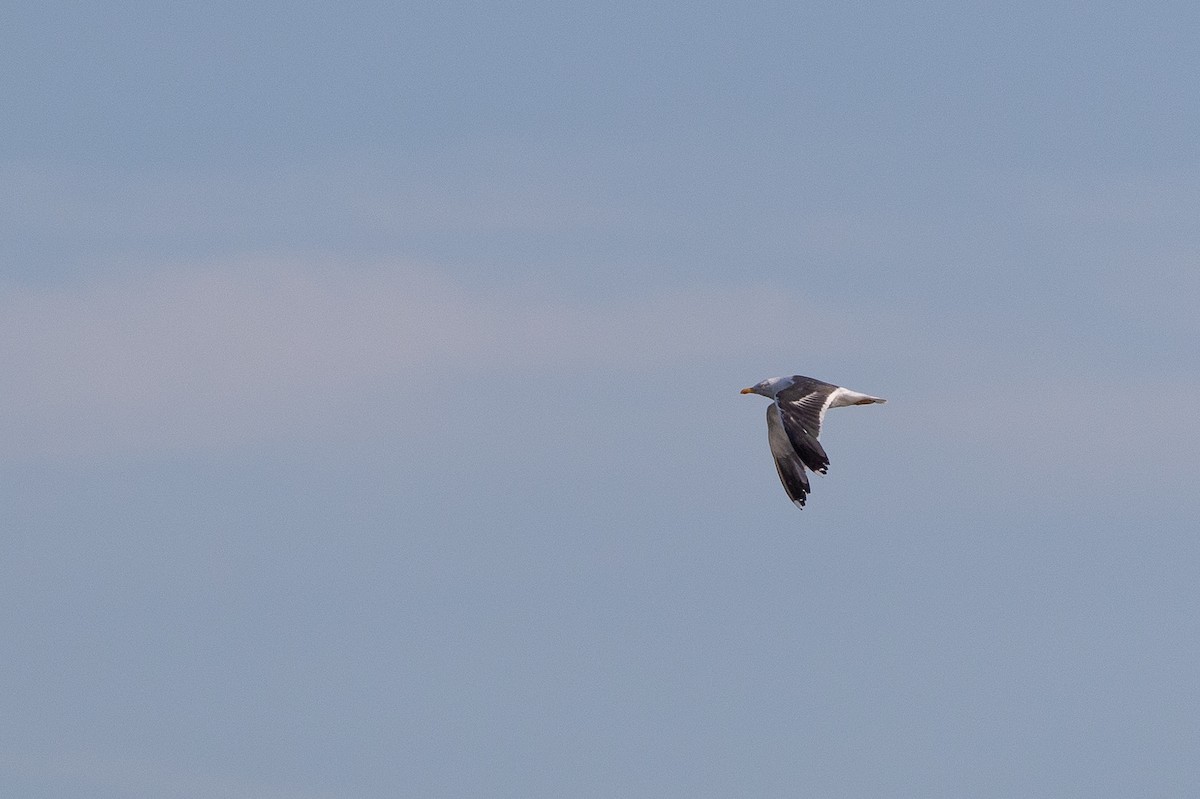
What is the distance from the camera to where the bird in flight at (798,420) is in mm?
138375

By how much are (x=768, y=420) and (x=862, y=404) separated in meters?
5.03

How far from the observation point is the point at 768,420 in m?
144

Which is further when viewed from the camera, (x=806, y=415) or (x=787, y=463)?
(x=787, y=463)

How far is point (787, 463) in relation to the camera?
14162 centimetres

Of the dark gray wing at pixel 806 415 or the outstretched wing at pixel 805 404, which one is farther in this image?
the outstretched wing at pixel 805 404

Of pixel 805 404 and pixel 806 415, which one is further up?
pixel 805 404

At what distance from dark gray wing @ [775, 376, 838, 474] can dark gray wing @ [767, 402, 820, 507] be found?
78 centimetres

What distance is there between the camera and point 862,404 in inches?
5605

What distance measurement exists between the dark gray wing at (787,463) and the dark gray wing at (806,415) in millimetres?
782

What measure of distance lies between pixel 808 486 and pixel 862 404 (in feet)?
17.6

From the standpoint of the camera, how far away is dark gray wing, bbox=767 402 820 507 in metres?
140

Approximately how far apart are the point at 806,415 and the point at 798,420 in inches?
24.3

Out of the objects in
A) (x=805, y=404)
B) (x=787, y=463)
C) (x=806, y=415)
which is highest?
(x=805, y=404)

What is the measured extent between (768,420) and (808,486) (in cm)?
527
